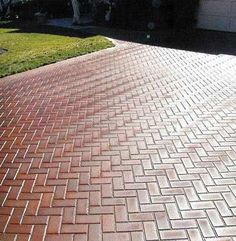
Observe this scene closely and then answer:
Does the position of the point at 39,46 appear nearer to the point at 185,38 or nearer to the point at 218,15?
the point at 185,38

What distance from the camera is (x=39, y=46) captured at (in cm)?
1320

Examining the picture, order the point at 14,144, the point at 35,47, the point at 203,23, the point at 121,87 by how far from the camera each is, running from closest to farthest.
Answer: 1. the point at 14,144
2. the point at 121,87
3. the point at 35,47
4. the point at 203,23

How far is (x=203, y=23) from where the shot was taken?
15906 mm

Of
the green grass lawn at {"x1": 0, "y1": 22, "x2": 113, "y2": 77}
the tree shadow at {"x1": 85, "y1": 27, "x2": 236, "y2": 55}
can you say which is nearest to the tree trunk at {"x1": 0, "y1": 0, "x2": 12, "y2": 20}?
the green grass lawn at {"x1": 0, "y1": 22, "x2": 113, "y2": 77}

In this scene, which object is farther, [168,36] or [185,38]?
[168,36]

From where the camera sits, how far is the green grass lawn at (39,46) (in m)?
10.7

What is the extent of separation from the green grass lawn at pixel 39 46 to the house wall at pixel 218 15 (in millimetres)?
4899

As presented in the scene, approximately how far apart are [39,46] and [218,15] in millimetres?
7736

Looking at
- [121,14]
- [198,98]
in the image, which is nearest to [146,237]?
[198,98]

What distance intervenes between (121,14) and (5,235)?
49.1ft

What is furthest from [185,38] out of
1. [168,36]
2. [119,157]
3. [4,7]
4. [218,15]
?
[4,7]

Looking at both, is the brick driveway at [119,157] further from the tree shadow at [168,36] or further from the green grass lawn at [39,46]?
the tree shadow at [168,36]

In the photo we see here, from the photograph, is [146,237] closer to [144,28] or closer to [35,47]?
[35,47]

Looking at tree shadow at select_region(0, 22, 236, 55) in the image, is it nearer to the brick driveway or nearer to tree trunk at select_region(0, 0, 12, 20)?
the brick driveway
